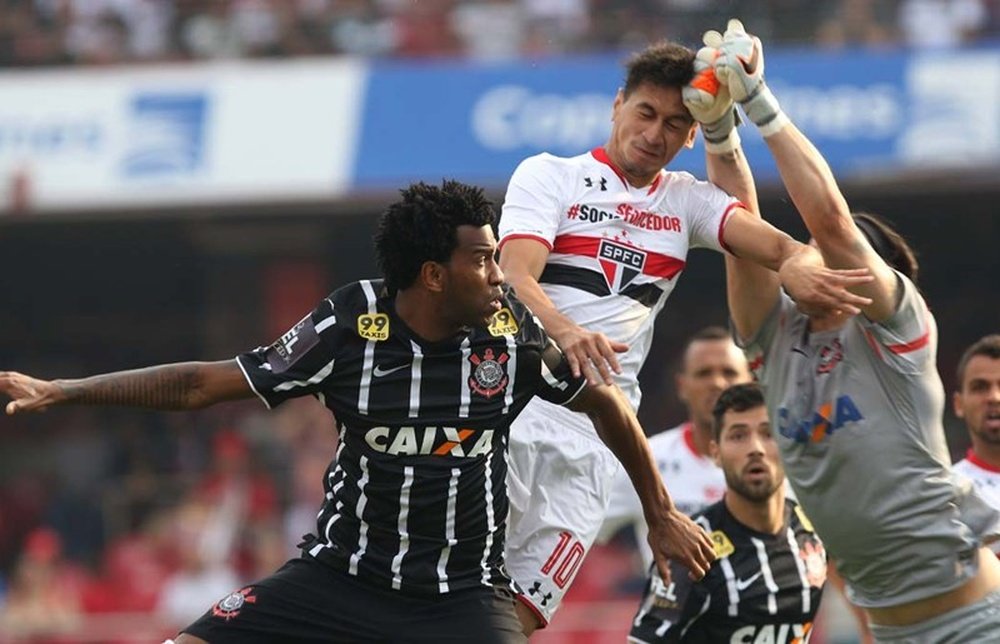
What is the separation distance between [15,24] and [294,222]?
3.26 metres

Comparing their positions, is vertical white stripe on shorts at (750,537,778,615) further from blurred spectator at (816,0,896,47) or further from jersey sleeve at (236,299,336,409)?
blurred spectator at (816,0,896,47)

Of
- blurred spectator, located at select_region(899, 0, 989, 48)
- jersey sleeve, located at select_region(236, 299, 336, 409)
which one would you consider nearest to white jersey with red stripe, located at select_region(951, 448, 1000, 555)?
jersey sleeve, located at select_region(236, 299, 336, 409)

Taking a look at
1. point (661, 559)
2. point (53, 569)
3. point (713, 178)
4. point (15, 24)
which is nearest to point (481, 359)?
point (661, 559)

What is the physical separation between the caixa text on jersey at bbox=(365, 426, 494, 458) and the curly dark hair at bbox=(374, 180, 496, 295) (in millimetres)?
454

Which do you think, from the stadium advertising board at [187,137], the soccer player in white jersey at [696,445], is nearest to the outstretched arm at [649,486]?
the soccer player in white jersey at [696,445]

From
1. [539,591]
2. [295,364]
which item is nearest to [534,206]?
[295,364]

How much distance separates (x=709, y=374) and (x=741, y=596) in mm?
1826

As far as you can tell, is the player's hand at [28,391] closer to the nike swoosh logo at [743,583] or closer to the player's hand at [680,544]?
the player's hand at [680,544]

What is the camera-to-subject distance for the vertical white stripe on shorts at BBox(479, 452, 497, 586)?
6039 mm

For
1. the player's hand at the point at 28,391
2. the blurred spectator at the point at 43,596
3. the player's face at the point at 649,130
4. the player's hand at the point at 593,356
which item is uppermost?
the player's face at the point at 649,130

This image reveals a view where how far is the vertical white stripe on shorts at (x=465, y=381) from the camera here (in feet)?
19.5

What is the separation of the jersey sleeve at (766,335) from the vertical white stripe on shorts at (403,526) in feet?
4.24

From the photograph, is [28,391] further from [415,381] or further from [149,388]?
[415,381]

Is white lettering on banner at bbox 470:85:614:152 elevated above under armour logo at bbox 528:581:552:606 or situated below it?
above
